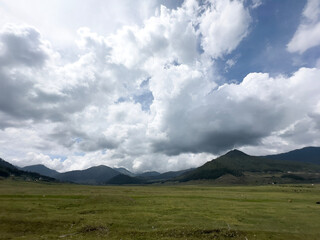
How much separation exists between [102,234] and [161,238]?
10.2 metres

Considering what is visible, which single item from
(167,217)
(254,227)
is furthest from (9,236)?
(254,227)

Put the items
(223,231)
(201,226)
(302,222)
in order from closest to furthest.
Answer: (223,231)
(201,226)
(302,222)

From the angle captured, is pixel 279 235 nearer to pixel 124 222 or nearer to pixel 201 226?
pixel 201 226

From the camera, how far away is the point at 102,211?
5341cm

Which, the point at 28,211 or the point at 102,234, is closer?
the point at 102,234

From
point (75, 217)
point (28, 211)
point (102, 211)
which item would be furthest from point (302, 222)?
point (28, 211)

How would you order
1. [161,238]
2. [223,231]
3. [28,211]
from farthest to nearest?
[28,211]
[223,231]
[161,238]

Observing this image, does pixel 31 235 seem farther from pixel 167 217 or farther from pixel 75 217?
pixel 167 217

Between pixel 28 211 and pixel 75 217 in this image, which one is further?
pixel 28 211

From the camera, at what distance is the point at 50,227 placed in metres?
40.2

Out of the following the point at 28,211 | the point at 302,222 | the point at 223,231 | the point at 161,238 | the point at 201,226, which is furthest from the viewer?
the point at 28,211

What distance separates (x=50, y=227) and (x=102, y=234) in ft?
35.4

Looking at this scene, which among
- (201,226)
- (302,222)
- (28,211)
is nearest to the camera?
(201,226)

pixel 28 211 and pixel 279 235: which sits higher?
pixel 28 211
